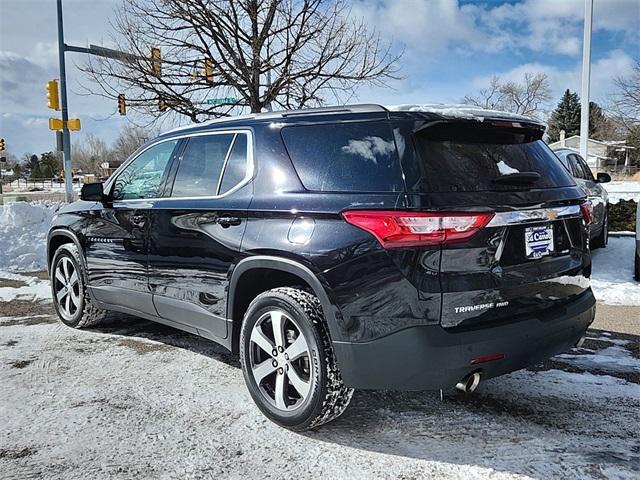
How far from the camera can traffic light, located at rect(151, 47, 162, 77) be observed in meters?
9.59

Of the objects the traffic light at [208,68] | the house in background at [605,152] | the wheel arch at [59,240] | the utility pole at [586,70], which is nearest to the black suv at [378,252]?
the wheel arch at [59,240]

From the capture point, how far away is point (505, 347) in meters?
2.85

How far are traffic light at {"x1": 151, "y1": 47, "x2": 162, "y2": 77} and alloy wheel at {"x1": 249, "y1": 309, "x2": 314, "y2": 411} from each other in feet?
24.8

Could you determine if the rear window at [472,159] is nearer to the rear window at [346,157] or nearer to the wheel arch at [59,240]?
the rear window at [346,157]

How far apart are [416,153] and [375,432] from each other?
1.60m

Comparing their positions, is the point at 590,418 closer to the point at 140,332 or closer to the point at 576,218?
the point at 576,218

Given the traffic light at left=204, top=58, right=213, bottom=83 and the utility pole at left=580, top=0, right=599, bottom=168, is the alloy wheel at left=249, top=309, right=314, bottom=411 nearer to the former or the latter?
the traffic light at left=204, top=58, right=213, bottom=83

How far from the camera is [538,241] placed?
3035mm

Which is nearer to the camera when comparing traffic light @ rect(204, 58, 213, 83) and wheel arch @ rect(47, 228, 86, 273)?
wheel arch @ rect(47, 228, 86, 273)

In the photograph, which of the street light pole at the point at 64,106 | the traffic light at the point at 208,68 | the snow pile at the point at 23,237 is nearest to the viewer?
the snow pile at the point at 23,237

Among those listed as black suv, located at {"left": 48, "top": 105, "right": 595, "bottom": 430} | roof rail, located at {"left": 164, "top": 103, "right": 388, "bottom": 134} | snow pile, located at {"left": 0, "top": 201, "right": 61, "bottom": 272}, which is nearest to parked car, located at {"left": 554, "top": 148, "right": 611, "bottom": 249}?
black suv, located at {"left": 48, "top": 105, "right": 595, "bottom": 430}

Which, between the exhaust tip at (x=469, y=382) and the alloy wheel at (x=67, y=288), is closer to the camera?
the exhaust tip at (x=469, y=382)

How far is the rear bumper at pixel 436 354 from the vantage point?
8.95 feet

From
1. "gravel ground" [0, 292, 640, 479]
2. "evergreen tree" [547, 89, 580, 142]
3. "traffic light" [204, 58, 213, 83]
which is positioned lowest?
"gravel ground" [0, 292, 640, 479]
